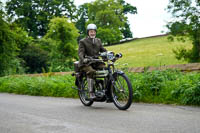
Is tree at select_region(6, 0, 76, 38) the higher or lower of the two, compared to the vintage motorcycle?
higher

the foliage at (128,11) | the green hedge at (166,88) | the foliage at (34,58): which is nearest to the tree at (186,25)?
the foliage at (34,58)

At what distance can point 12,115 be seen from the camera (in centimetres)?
691

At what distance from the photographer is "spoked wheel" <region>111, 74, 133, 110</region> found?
6.97 meters

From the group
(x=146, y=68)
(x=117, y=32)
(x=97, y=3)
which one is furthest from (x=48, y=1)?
(x=146, y=68)

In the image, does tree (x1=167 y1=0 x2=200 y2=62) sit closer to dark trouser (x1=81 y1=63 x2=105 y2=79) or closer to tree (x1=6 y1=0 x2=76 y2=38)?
dark trouser (x1=81 y1=63 x2=105 y2=79)

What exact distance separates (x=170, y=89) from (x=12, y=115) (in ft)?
13.3

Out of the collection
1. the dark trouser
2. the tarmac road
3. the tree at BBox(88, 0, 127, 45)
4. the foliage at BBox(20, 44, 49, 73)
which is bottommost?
the tarmac road

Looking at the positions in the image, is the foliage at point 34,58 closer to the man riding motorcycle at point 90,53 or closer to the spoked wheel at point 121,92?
the man riding motorcycle at point 90,53

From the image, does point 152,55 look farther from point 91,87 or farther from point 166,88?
point 91,87

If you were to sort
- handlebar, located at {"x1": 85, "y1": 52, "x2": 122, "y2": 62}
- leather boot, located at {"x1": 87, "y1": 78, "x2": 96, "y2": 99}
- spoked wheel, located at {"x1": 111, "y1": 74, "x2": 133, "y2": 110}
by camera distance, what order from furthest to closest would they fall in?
leather boot, located at {"x1": 87, "y1": 78, "x2": 96, "y2": 99}
handlebar, located at {"x1": 85, "y1": 52, "x2": 122, "y2": 62}
spoked wheel, located at {"x1": 111, "y1": 74, "x2": 133, "y2": 110}

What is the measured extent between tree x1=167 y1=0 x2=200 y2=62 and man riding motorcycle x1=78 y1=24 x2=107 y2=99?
25154 millimetres

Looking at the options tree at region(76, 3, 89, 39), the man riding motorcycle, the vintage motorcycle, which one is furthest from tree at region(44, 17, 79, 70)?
tree at region(76, 3, 89, 39)

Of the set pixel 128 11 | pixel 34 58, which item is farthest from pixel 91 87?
pixel 128 11

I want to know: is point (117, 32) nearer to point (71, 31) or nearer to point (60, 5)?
point (60, 5)
